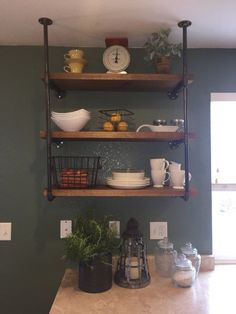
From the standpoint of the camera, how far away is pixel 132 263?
150 cm

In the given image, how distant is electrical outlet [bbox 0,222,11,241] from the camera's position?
1731mm

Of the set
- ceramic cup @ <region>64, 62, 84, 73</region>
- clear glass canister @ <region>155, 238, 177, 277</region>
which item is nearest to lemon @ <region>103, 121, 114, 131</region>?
ceramic cup @ <region>64, 62, 84, 73</region>

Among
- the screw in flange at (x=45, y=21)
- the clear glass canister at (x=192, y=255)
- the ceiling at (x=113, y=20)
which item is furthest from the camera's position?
the clear glass canister at (x=192, y=255)

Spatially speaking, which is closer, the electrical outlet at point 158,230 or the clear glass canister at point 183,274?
the clear glass canister at point 183,274

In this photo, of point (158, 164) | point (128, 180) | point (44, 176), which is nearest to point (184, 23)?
point (158, 164)

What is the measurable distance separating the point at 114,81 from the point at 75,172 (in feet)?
1.69

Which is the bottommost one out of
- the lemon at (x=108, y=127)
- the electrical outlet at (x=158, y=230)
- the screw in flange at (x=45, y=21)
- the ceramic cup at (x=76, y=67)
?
the electrical outlet at (x=158, y=230)

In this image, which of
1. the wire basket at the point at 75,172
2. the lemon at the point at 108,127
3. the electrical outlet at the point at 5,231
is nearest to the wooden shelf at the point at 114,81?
the lemon at the point at 108,127

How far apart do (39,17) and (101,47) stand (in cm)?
46

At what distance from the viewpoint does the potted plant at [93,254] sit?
4.62 feet

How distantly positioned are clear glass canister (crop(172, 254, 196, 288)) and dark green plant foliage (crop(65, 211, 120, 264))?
33 cm

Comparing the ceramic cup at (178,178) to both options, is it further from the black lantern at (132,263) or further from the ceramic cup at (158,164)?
the black lantern at (132,263)

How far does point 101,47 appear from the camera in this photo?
1765 millimetres

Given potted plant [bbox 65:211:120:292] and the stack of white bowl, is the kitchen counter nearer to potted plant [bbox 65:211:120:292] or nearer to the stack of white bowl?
potted plant [bbox 65:211:120:292]
